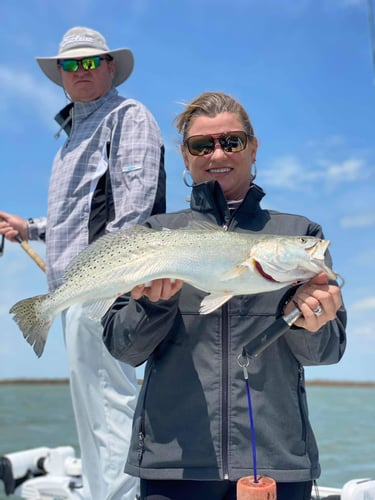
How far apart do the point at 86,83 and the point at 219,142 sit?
2209 millimetres

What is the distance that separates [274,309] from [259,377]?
298mm

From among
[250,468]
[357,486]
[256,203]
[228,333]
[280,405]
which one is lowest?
[357,486]

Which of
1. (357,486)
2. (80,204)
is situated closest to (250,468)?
(357,486)

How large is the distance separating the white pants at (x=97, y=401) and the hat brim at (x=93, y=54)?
2003 millimetres

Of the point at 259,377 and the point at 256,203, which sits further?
the point at 256,203

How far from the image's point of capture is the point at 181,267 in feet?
8.12

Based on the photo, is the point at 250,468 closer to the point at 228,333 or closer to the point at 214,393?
the point at 214,393

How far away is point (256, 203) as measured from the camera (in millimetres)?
2836

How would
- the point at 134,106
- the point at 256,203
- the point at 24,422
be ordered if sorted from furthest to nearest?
the point at 24,422, the point at 134,106, the point at 256,203

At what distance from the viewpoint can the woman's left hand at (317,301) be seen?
228cm

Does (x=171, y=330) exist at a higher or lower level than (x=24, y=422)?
higher

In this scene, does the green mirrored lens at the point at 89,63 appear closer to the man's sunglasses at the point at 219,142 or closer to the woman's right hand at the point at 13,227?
the woman's right hand at the point at 13,227

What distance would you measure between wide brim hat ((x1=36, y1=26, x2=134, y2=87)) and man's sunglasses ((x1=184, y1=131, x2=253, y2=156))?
7.14 ft

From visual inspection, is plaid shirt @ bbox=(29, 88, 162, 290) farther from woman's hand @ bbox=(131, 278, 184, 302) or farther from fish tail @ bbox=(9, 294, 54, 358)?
woman's hand @ bbox=(131, 278, 184, 302)
